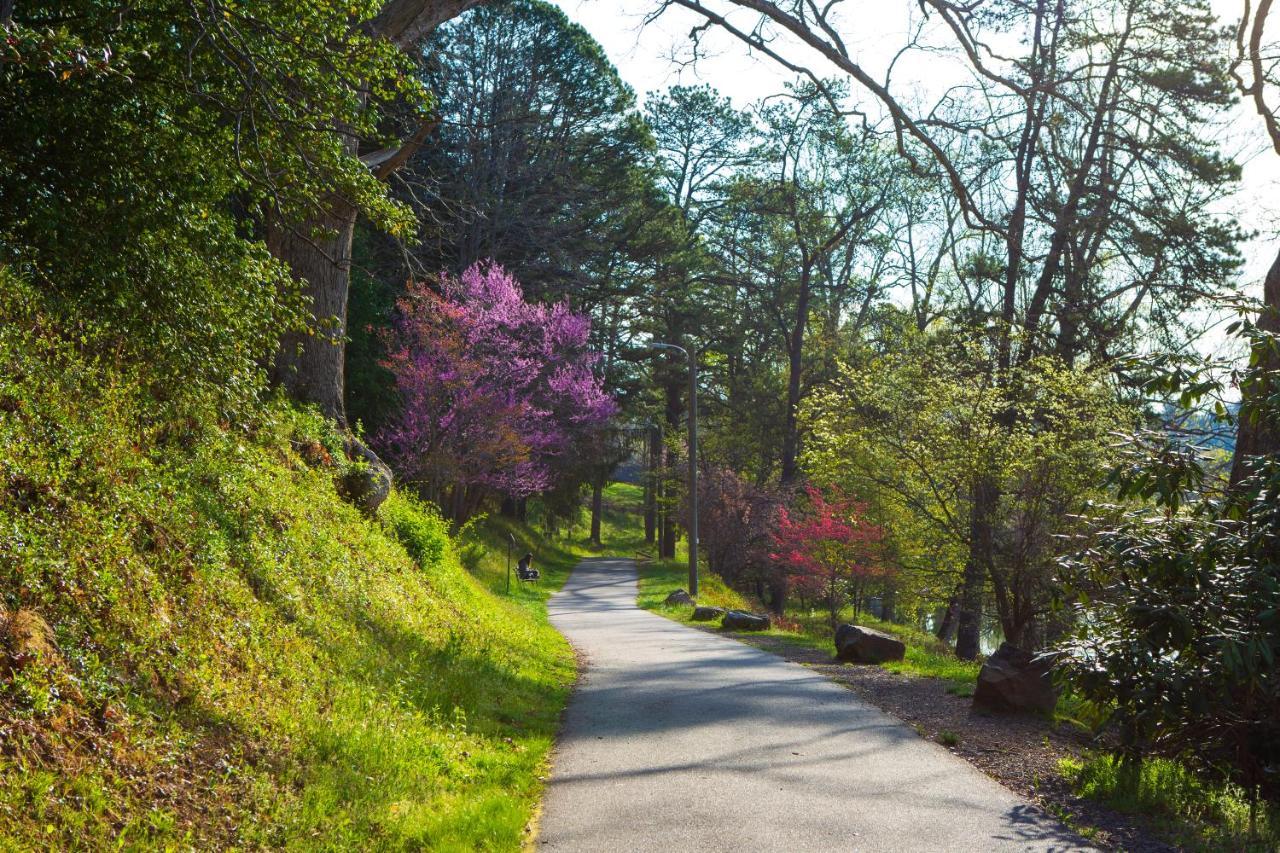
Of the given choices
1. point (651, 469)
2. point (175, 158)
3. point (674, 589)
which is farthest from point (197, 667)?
point (651, 469)

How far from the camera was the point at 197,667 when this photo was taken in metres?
5.66

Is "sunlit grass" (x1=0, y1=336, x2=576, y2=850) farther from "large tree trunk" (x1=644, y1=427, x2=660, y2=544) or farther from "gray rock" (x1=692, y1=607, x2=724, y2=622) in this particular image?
"large tree trunk" (x1=644, y1=427, x2=660, y2=544)

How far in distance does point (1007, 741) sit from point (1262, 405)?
11.9 ft

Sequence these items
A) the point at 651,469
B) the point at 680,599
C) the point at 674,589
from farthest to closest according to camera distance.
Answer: the point at 651,469 < the point at 674,589 < the point at 680,599

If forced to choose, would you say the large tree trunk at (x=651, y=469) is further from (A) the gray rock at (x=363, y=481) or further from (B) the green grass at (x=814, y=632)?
(A) the gray rock at (x=363, y=481)

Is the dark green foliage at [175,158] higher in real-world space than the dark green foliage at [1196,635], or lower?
higher

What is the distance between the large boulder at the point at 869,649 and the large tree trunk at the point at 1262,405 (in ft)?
21.7

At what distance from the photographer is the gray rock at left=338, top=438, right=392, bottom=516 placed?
13.2m

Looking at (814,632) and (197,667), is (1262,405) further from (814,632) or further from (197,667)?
(814,632)

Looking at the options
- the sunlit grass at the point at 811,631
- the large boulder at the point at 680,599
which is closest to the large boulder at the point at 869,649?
the sunlit grass at the point at 811,631

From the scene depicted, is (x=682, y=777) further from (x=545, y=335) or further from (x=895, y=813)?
(x=545, y=335)

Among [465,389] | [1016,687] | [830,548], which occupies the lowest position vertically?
[1016,687]

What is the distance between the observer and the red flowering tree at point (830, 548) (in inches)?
1018

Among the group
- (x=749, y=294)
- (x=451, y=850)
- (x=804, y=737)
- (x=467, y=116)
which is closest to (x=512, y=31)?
(x=467, y=116)
